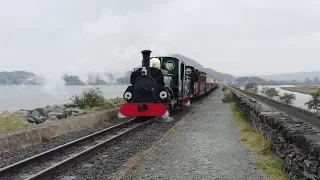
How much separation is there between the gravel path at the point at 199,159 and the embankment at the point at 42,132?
12.7ft

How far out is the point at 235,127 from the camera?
14.1 meters

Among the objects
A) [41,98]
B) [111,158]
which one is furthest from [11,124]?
[41,98]

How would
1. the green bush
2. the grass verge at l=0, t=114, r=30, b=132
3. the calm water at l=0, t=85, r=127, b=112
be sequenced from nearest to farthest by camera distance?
the grass verge at l=0, t=114, r=30, b=132
the green bush
the calm water at l=0, t=85, r=127, b=112

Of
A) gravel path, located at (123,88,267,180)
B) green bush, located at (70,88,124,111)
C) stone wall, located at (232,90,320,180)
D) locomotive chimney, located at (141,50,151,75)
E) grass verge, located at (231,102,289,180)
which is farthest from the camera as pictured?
green bush, located at (70,88,124,111)

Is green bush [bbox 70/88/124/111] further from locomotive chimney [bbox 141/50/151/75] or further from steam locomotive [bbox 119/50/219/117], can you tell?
locomotive chimney [bbox 141/50/151/75]

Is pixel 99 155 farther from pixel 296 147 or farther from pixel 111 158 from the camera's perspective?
pixel 296 147

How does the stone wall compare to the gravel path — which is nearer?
the stone wall

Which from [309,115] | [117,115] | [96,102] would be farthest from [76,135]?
[309,115]

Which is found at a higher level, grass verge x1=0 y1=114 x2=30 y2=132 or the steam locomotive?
the steam locomotive

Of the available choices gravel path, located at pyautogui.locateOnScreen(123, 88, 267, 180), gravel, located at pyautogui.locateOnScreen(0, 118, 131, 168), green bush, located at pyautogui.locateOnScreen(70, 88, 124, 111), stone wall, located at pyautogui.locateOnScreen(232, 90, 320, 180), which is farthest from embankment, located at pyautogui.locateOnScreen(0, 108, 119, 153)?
stone wall, located at pyautogui.locateOnScreen(232, 90, 320, 180)

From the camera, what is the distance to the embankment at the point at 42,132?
9.42 meters

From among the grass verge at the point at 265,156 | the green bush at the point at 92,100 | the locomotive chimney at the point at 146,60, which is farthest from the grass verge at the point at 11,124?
the grass verge at the point at 265,156

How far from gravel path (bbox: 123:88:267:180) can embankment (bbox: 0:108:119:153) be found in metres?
3.86

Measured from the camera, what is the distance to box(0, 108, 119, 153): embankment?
9422 mm
